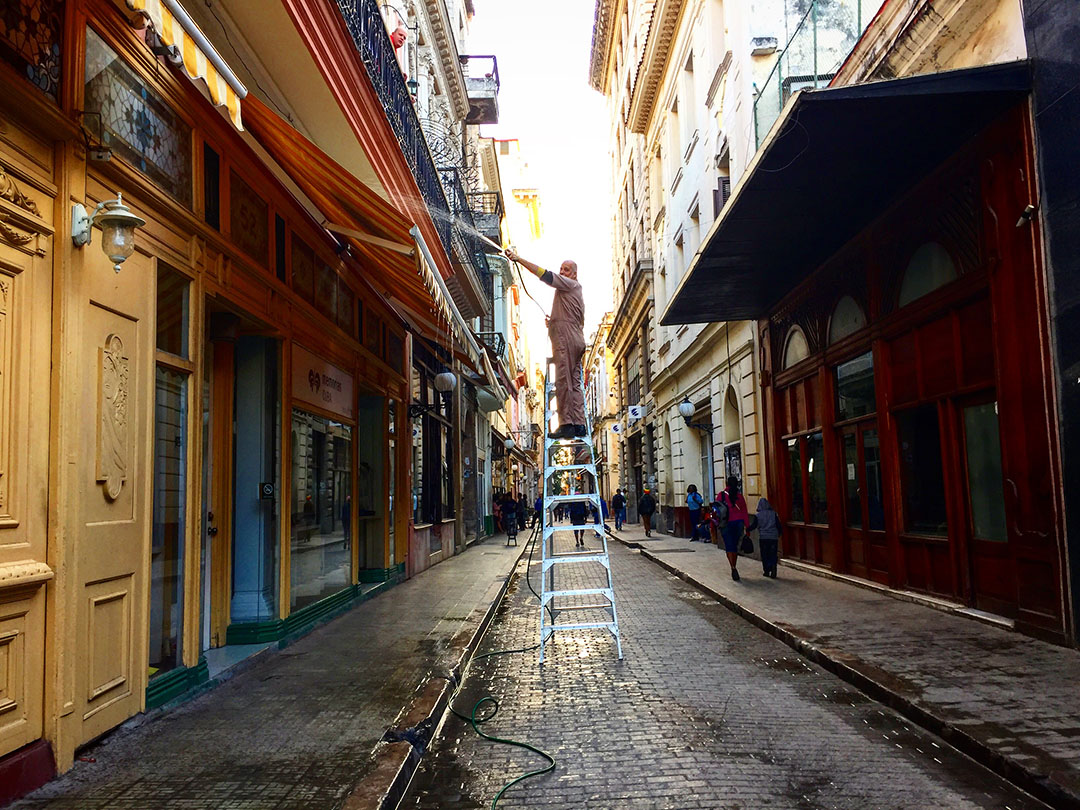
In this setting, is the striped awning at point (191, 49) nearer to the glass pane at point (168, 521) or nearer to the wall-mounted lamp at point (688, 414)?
the glass pane at point (168, 521)

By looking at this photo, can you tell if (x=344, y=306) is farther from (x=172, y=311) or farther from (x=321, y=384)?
(x=172, y=311)

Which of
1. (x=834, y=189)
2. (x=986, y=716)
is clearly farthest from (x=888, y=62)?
(x=986, y=716)

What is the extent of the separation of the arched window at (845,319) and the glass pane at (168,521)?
357 inches

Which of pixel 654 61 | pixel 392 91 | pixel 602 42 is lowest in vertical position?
pixel 392 91

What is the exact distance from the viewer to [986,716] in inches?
203

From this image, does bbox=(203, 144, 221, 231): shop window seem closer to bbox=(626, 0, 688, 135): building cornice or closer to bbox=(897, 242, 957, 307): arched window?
bbox=(897, 242, 957, 307): arched window

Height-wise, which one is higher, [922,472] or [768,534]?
[922,472]

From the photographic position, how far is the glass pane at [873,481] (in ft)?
37.7

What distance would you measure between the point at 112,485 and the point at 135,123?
2.35 meters

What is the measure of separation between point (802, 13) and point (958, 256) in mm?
8786

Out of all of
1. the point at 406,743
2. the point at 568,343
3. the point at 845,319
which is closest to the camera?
the point at 406,743

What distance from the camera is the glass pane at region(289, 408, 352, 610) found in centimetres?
880

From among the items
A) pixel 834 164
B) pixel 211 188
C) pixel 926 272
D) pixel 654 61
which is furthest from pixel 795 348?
pixel 654 61

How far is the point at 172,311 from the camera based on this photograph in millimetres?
6074
